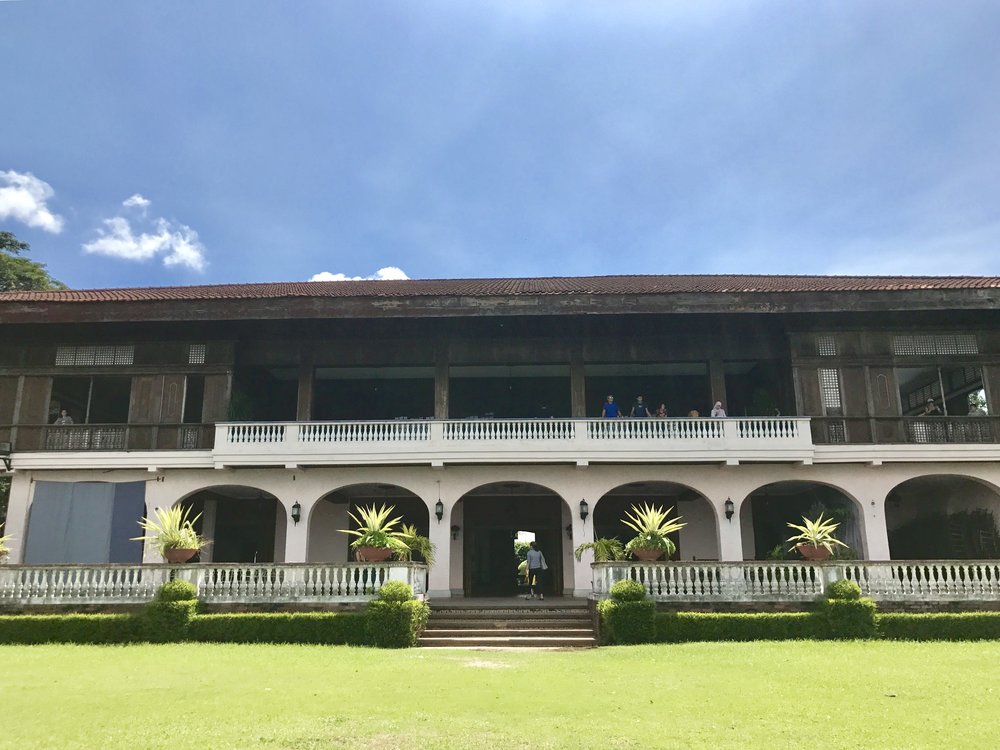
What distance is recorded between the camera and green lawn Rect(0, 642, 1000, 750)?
6543 mm

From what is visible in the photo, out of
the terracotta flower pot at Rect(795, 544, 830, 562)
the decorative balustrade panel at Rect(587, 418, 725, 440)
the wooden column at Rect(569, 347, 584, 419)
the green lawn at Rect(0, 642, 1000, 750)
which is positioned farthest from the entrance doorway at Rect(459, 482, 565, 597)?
the green lawn at Rect(0, 642, 1000, 750)

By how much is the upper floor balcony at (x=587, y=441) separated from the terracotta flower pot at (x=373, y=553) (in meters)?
3.67

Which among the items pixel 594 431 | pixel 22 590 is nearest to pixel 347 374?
pixel 594 431

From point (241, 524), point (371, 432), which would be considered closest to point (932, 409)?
point (371, 432)

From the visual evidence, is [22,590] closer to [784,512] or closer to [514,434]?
[514,434]

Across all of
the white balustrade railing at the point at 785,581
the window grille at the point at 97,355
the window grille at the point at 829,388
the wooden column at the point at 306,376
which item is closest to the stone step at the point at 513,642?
the white balustrade railing at the point at 785,581

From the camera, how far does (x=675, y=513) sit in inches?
830

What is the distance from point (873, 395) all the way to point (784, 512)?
174 inches

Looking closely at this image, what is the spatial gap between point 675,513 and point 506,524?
14.6ft

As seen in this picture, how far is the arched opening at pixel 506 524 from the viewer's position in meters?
20.8

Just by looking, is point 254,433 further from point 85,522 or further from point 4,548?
point 4,548

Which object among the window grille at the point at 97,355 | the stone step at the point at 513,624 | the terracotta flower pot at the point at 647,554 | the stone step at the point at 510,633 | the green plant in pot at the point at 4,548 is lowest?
the stone step at the point at 510,633

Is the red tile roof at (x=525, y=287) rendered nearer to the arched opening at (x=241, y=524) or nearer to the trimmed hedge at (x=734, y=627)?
the arched opening at (x=241, y=524)

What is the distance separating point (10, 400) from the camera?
1934cm
